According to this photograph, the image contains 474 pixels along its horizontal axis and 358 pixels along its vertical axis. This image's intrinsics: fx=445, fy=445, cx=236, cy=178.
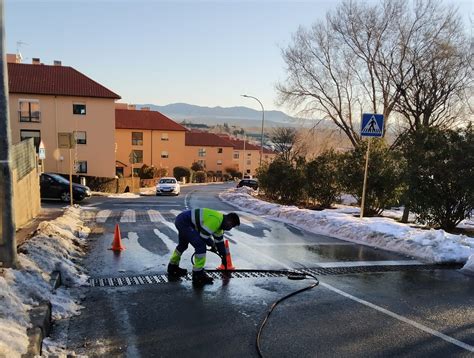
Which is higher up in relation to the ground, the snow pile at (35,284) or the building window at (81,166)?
the snow pile at (35,284)

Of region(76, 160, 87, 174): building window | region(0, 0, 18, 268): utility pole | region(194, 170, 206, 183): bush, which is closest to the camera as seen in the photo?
region(0, 0, 18, 268): utility pole

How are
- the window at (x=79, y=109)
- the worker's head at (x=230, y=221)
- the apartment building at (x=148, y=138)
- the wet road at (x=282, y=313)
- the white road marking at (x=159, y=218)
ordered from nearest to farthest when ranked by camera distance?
the wet road at (x=282, y=313), the worker's head at (x=230, y=221), the white road marking at (x=159, y=218), the window at (x=79, y=109), the apartment building at (x=148, y=138)

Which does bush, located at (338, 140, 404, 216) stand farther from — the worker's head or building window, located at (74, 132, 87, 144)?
building window, located at (74, 132, 87, 144)

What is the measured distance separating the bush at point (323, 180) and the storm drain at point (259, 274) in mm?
11547

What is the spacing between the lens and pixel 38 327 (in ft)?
14.6

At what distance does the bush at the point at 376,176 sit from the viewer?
16.6m

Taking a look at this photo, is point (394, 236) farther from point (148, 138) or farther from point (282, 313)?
point (148, 138)

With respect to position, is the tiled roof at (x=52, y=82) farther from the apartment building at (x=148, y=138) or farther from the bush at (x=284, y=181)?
the apartment building at (x=148, y=138)

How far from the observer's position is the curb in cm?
405

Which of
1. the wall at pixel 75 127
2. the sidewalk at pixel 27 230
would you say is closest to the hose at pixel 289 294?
the sidewalk at pixel 27 230

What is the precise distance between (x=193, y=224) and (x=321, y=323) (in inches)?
111

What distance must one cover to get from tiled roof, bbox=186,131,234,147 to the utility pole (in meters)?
93.1

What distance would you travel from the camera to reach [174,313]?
558cm

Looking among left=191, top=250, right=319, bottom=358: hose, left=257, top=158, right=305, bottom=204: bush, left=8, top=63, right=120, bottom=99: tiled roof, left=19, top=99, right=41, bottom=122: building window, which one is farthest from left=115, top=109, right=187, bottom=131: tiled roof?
left=191, top=250, right=319, bottom=358: hose
